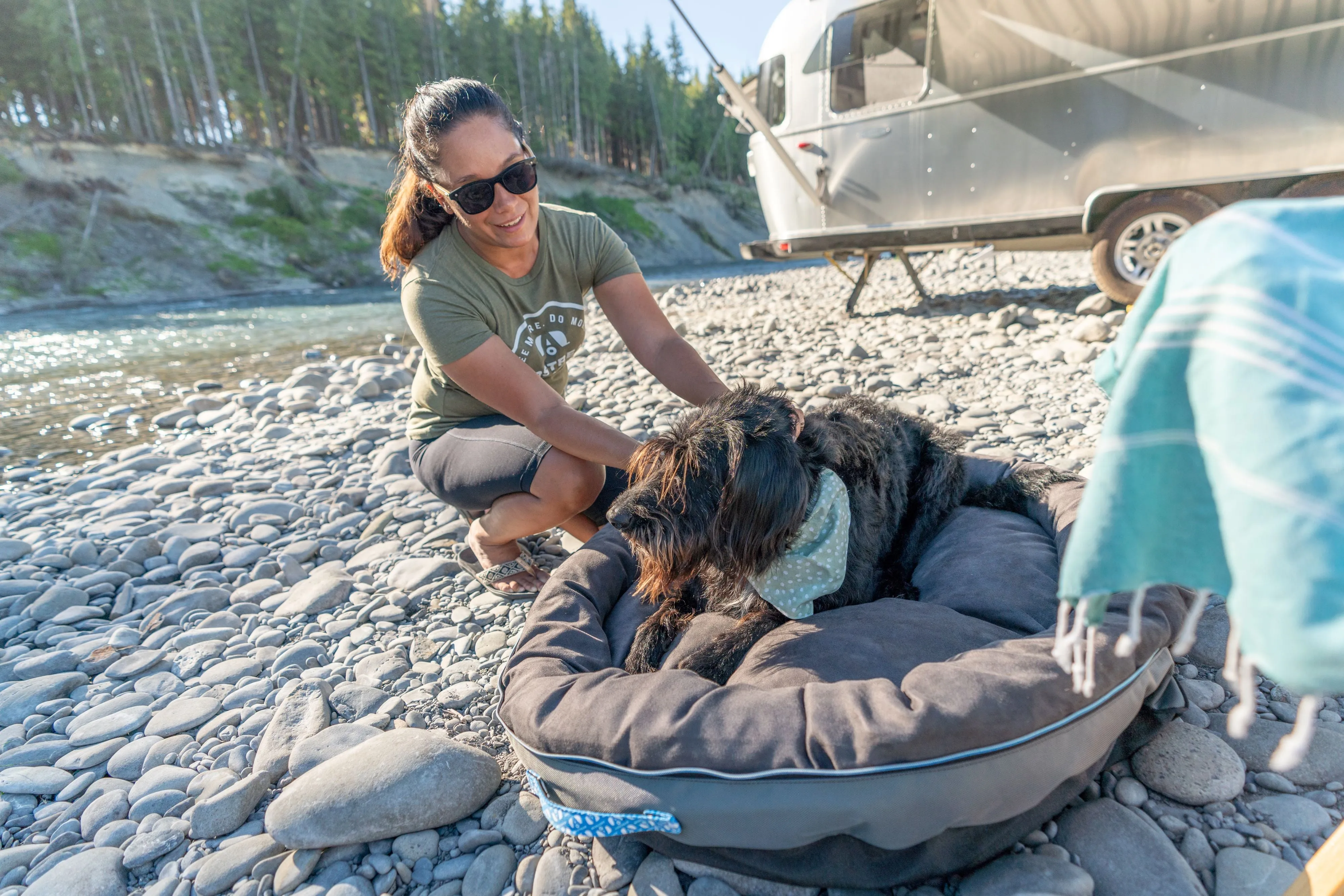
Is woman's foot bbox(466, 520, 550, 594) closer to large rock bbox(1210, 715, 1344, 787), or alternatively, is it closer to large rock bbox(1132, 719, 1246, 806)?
large rock bbox(1132, 719, 1246, 806)

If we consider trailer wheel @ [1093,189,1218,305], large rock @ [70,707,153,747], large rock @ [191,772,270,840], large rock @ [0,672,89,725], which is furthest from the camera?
trailer wheel @ [1093,189,1218,305]

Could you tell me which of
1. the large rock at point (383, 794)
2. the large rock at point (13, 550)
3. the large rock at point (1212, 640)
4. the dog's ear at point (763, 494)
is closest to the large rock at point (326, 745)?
the large rock at point (383, 794)

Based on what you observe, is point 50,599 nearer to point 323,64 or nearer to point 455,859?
point 455,859

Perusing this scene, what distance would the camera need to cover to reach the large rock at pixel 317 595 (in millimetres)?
3781

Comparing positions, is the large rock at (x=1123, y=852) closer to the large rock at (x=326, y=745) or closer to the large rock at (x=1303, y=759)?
the large rock at (x=1303, y=759)

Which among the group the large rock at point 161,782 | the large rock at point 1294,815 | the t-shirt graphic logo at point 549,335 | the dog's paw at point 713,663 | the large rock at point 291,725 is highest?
the t-shirt graphic logo at point 549,335

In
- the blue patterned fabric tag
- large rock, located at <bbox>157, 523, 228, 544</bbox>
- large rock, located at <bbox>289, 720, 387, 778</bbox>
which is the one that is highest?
the blue patterned fabric tag

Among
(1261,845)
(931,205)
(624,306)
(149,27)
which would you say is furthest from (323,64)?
(1261,845)

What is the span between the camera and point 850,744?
1.81 m

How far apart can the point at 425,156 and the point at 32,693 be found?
9.89ft

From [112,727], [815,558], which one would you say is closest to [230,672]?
[112,727]

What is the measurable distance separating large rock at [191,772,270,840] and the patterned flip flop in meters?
1.43

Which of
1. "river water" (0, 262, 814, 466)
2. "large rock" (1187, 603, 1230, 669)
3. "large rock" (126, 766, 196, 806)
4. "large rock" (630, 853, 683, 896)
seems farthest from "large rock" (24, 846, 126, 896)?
"river water" (0, 262, 814, 466)

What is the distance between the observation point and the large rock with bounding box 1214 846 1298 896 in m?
1.75
